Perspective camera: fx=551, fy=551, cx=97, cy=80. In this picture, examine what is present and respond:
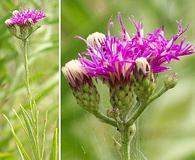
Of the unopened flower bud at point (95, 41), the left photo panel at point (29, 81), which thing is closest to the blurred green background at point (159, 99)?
the left photo panel at point (29, 81)

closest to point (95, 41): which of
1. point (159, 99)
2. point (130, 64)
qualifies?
point (130, 64)

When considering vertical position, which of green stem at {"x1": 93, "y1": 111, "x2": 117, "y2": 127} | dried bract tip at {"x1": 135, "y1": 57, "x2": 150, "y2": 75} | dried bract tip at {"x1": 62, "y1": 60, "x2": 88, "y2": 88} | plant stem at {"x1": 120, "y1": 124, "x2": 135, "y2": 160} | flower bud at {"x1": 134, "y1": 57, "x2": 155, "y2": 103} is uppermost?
dried bract tip at {"x1": 62, "y1": 60, "x2": 88, "y2": 88}

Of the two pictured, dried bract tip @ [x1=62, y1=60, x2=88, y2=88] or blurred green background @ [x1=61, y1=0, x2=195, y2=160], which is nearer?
dried bract tip @ [x1=62, y1=60, x2=88, y2=88]

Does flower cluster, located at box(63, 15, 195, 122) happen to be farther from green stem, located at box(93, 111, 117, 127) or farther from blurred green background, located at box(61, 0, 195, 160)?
blurred green background, located at box(61, 0, 195, 160)

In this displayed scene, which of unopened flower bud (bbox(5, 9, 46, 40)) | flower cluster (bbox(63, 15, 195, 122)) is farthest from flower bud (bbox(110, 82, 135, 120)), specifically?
unopened flower bud (bbox(5, 9, 46, 40))

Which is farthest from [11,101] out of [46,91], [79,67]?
[79,67]

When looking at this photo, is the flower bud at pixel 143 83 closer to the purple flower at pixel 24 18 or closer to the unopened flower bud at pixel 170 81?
the unopened flower bud at pixel 170 81
